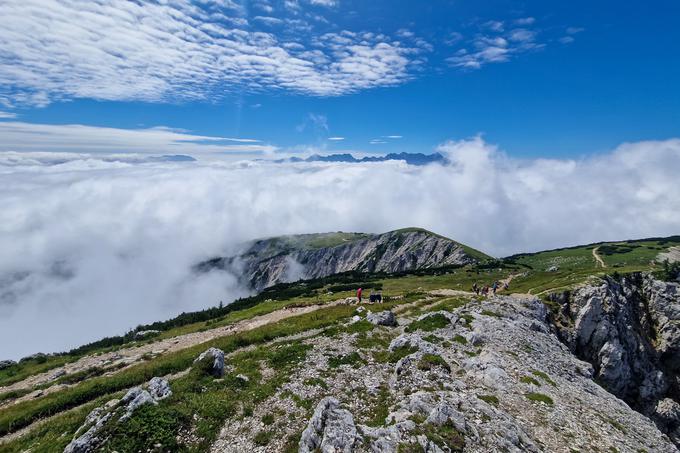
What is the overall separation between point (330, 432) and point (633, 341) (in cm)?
10005

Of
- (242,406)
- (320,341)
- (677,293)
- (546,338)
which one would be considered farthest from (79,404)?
(677,293)

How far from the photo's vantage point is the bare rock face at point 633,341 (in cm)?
7362

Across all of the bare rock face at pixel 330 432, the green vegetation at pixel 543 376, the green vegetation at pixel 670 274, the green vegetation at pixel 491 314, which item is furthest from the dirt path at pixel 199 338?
the green vegetation at pixel 670 274

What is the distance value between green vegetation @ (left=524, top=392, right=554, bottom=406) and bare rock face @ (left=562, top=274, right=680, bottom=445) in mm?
56911

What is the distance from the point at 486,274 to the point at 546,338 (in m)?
114

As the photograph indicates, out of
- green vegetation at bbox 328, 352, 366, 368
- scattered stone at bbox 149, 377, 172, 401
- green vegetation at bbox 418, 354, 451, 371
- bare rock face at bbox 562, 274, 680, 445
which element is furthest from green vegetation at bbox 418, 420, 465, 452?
bare rock face at bbox 562, 274, 680, 445

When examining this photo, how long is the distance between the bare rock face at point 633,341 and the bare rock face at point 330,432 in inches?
2855

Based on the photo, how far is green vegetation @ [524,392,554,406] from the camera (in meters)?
26.4

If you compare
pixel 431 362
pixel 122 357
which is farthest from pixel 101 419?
pixel 122 357

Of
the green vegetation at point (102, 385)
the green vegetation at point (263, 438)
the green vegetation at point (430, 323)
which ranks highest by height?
the green vegetation at point (430, 323)

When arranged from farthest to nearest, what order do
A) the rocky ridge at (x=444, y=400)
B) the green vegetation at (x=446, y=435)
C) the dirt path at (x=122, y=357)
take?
the dirt path at (x=122, y=357), the rocky ridge at (x=444, y=400), the green vegetation at (x=446, y=435)

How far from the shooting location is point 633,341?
3302 inches

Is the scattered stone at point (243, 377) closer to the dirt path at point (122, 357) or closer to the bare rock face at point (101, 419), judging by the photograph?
the bare rock face at point (101, 419)

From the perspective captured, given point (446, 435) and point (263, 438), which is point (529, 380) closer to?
point (446, 435)
